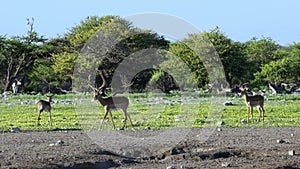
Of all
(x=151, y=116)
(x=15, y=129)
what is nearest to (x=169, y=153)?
(x=15, y=129)

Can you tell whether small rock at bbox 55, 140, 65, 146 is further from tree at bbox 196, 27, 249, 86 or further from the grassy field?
tree at bbox 196, 27, 249, 86

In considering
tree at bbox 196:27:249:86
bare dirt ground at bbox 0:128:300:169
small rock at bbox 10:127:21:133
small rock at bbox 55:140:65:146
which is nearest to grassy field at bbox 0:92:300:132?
small rock at bbox 10:127:21:133

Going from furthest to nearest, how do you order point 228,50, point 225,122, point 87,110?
point 228,50 → point 87,110 → point 225,122

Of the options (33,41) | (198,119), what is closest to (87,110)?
(198,119)

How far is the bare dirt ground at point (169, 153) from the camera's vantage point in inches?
462

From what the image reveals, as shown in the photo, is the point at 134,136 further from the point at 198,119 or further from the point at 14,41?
the point at 14,41

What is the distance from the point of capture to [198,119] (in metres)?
21.1

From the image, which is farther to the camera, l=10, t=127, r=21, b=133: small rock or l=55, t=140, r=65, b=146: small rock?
l=10, t=127, r=21, b=133: small rock

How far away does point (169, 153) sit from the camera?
530 inches

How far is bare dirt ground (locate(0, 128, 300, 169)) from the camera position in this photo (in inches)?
462

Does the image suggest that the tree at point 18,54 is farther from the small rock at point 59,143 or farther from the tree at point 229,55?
the small rock at point 59,143

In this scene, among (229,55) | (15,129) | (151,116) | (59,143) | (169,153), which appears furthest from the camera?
(229,55)

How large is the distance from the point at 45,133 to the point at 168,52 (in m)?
33.7

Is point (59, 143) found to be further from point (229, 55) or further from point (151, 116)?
point (229, 55)
